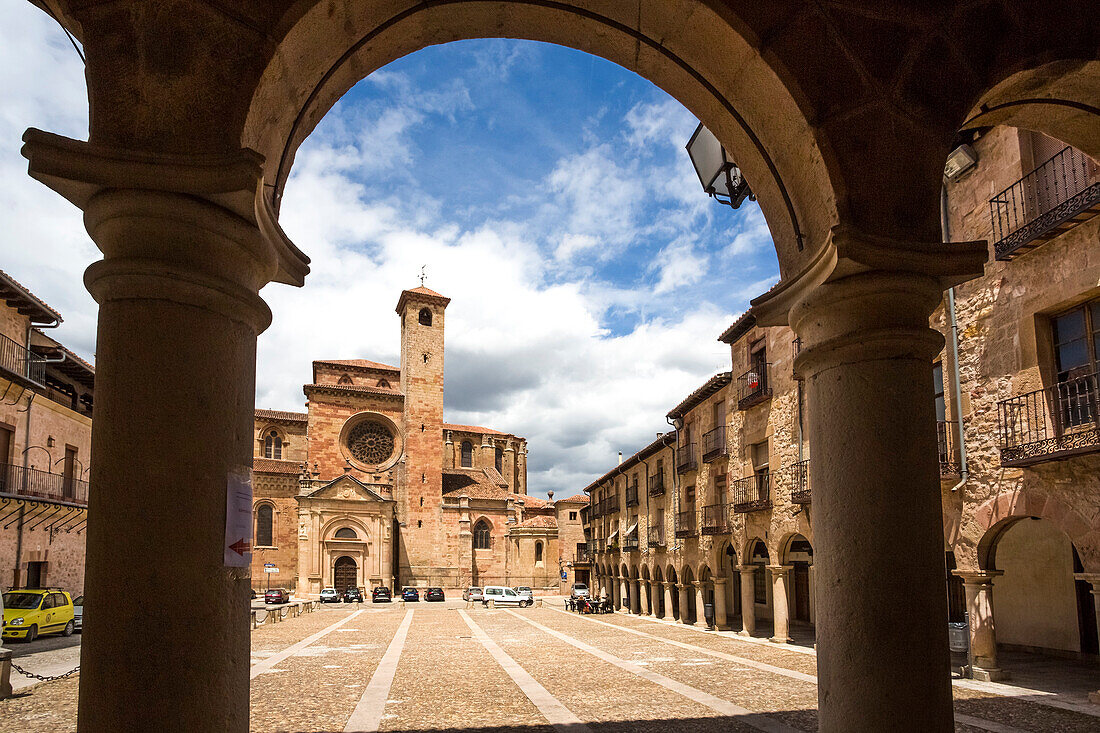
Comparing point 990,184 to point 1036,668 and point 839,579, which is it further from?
point 839,579

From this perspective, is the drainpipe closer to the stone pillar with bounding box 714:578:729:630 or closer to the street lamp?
the street lamp

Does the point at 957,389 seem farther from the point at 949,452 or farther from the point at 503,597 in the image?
the point at 503,597

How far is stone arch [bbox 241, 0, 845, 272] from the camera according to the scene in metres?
2.94

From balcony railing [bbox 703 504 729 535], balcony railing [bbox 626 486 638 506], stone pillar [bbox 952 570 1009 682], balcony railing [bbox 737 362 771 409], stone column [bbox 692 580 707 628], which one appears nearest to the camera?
stone pillar [bbox 952 570 1009 682]

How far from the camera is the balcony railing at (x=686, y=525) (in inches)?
926

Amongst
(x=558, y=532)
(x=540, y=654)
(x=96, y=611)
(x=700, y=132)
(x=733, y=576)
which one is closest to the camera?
(x=96, y=611)

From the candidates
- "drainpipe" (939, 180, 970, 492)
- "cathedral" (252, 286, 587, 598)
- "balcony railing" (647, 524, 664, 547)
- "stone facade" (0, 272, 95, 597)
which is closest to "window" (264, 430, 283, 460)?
"cathedral" (252, 286, 587, 598)

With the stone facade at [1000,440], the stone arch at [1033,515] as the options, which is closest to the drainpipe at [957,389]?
the stone facade at [1000,440]

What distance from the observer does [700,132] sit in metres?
5.34

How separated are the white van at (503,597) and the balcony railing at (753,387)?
19.7m

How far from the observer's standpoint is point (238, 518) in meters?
2.60

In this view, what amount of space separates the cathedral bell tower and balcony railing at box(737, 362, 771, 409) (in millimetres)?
31763

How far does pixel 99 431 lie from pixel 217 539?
1.61 feet

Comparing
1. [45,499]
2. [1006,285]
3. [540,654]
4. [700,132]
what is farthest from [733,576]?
[700,132]
